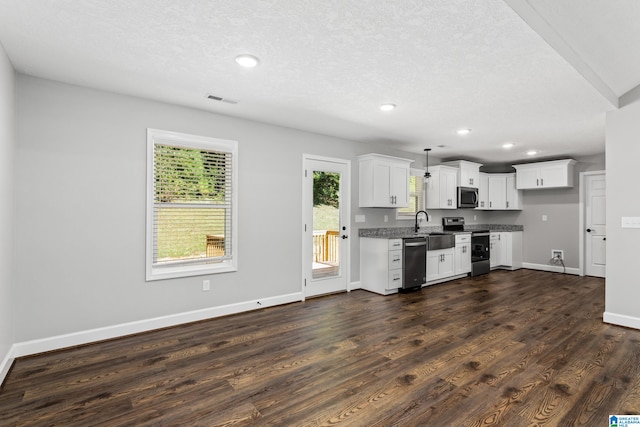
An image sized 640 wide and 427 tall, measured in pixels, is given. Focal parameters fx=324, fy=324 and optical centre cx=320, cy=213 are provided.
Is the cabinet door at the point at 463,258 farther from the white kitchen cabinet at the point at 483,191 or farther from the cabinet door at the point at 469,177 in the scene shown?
the white kitchen cabinet at the point at 483,191

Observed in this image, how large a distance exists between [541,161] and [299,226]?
19.4 feet

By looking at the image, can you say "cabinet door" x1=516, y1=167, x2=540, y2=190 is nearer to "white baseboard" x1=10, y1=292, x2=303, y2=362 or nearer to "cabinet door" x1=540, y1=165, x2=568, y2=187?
"cabinet door" x1=540, y1=165, x2=568, y2=187

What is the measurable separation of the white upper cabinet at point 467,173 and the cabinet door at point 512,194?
2.86 ft

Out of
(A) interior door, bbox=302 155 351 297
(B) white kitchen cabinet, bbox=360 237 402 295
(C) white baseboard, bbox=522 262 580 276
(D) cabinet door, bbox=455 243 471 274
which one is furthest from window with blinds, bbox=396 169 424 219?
(C) white baseboard, bbox=522 262 580 276

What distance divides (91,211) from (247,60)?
Answer: 6.90 feet

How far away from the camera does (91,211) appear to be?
123 inches

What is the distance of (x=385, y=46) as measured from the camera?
7.66 ft

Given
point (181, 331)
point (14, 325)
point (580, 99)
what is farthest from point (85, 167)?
point (580, 99)

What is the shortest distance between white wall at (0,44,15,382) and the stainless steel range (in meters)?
6.68

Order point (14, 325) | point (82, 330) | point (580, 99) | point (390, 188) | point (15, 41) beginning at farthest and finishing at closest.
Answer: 1. point (390, 188)
2. point (580, 99)
3. point (82, 330)
4. point (14, 325)
5. point (15, 41)

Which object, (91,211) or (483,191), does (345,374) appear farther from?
(483,191)

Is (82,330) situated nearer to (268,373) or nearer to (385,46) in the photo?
(268,373)

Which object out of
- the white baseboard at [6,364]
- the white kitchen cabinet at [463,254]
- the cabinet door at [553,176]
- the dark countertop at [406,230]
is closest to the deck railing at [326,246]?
the dark countertop at [406,230]

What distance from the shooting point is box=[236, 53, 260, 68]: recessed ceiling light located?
2.50 metres
